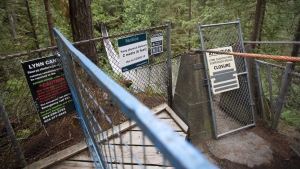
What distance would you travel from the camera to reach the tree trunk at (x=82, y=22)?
3.26 meters

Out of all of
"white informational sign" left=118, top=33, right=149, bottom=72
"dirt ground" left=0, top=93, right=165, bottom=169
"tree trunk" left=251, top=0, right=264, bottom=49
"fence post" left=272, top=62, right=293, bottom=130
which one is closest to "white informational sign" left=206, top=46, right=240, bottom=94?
"fence post" left=272, top=62, right=293, bottom=130

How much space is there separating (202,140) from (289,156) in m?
1.59

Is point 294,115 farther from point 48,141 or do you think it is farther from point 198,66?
point 48,141

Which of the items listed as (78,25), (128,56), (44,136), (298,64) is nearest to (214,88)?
(128,56)

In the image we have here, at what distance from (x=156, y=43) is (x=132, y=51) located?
59 cm

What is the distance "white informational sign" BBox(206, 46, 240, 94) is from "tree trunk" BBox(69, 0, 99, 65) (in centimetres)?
228

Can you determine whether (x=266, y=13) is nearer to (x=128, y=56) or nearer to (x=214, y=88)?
(x=214, y=88)

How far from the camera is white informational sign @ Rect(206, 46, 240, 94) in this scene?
3.62 metres

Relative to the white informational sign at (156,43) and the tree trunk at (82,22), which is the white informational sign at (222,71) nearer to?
the white informational sign at (156,43)

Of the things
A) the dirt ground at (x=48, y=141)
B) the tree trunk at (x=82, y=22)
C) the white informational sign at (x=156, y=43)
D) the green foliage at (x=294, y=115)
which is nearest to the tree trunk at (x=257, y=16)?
the green foliage at (x=294, y=115)

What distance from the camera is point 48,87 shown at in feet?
7.61

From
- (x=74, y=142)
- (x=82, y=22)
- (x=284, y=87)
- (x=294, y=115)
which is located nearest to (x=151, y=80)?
(x=82, y=22)

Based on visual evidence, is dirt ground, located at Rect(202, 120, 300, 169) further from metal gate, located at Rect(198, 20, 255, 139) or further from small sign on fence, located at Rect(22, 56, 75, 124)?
small sign on fence, located at Rect(22, 56, 75, 124)

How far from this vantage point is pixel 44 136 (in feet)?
9.54
